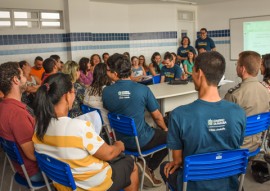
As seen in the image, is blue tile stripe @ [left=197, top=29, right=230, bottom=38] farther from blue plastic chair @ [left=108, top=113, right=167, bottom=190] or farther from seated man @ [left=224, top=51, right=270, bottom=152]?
blue plastic chair @ [left=108, top=113, right=167, bottom=190]

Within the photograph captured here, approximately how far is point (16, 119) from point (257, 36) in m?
8.61

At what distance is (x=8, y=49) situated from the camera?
6629 millimetres

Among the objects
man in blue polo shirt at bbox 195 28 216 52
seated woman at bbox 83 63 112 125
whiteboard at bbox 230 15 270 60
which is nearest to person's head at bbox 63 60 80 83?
seated woman at bbox 83 63 112 125

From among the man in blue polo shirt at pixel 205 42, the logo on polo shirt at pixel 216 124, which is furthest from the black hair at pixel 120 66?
the man in blue polo shirt at pixel 205 42

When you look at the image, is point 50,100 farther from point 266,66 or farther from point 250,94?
point 266,66

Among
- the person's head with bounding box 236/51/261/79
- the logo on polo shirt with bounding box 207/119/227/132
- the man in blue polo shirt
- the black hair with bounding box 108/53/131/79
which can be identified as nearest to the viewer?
the logo on polo shirt with bounding box 207/119/227/132

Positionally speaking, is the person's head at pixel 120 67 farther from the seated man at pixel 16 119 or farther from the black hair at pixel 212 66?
the black hair at pixel 212 66

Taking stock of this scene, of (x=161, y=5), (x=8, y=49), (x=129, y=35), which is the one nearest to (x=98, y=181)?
(x=8, y=49)

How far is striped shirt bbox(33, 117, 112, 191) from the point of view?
181 centimetres

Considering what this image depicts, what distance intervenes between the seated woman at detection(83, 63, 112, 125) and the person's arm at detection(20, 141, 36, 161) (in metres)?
1.31

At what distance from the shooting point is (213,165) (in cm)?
172

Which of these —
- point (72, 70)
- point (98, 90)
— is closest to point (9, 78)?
point (98, 90)

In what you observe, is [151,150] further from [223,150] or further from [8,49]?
[8,49]

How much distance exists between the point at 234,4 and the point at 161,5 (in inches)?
90.5
